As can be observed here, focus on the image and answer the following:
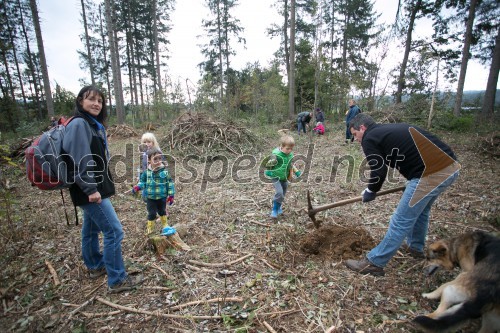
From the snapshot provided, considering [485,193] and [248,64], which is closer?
[485,193]

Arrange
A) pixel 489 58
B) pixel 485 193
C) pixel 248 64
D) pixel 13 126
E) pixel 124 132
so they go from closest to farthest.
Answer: pixel 485 193, pixel 124 132, pixel 489 58, pixel 13 126, pixel 248 64

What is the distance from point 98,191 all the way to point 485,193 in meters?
6.83

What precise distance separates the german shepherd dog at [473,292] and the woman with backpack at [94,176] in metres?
2.85

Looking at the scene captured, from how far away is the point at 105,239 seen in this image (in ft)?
8.52

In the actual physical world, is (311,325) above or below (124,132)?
below

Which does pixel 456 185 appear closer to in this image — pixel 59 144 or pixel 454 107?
pixel 59 144

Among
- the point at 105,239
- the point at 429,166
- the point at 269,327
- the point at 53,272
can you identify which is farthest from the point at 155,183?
the point at 429,166

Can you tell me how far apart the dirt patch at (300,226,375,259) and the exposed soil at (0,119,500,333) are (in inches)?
0.6

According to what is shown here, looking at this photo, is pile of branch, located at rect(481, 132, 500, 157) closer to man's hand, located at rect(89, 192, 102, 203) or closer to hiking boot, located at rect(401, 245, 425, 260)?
hiking boot, located at rect(401, 245, 425, 260)

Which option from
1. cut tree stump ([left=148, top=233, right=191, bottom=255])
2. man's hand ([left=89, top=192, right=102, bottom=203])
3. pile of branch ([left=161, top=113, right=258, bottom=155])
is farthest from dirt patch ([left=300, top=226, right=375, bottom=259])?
pile of branch ([left=161, top=113, right=258, bottom=155])

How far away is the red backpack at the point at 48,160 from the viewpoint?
2.25m

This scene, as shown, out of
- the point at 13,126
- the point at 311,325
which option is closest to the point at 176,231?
the point at 311,325

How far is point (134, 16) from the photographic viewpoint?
2212cm

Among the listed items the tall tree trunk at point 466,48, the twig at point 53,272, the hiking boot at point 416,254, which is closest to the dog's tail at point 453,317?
the hiking boot at point 416,254
